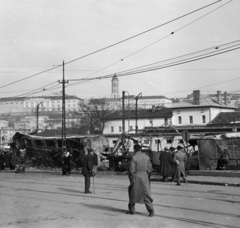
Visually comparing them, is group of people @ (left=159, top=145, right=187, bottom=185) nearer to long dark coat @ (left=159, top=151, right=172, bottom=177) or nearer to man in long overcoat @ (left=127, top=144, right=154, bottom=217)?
long dark coat @ (left=159, top=151, right=172, bottom=177)

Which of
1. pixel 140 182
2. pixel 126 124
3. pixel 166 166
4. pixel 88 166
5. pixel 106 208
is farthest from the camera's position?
pixel 126 124

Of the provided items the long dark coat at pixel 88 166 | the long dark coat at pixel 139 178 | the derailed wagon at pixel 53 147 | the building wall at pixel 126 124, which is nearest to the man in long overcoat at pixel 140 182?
the long dark coat at pixel 139 178

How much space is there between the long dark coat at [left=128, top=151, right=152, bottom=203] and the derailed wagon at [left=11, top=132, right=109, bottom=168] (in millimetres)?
25837

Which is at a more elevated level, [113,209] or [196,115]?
[196,115]

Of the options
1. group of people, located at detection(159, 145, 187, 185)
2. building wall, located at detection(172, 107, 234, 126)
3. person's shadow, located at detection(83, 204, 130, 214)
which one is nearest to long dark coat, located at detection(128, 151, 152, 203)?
person's shadow, located at detection(83, 204, 130, 214)

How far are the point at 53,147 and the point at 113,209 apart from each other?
2894cm

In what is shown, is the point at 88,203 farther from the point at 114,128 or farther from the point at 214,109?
the point at 114,128

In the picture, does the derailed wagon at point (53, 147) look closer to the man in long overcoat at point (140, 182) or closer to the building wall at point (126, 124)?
the man in long overcoat at point (140, 182)

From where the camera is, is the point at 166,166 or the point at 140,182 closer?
the point at 140,182

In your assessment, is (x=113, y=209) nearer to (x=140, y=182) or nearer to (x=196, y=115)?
(x=140, y=182)

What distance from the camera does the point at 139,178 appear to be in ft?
36.0

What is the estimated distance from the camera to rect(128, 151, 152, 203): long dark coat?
10.9 metres

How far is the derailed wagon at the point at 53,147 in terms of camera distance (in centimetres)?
3875

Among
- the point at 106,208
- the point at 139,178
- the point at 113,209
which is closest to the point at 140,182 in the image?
the point at 139,178
